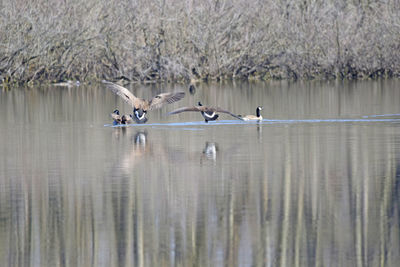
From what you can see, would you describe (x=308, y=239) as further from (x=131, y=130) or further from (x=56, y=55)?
(x=56, y=55)

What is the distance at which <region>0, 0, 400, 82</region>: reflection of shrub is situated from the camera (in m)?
42.5

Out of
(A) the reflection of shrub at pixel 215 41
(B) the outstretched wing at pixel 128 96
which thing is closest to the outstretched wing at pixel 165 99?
(B) the outstretched wing at pixel 128 96

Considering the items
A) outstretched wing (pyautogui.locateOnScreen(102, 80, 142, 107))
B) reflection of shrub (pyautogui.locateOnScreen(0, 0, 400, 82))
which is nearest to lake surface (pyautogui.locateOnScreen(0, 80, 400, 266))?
outstretched wing (pyautogui.locateOnScreen(102, 80, 142, 107))

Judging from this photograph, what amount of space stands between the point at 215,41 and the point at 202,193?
32366mm

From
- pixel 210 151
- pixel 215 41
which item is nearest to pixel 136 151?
pixel 210 151

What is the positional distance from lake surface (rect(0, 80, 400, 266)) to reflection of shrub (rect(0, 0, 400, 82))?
911 inches

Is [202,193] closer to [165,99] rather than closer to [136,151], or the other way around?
[136,151]

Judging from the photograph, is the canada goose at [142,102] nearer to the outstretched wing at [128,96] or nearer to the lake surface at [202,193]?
the outstretched wing at [128,96]

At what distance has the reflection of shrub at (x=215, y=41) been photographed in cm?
4253

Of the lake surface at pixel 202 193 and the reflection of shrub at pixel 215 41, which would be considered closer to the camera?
the lake surface at pixel 202 193

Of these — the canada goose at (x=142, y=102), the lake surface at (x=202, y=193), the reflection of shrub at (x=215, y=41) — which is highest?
the reflection of shrub at (x=215, y=41)

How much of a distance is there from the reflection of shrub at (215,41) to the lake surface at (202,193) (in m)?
23.1

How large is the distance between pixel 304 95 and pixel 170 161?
16483 mm

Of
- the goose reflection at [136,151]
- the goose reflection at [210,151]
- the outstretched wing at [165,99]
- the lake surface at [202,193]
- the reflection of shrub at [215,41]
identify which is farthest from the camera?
the reflection of shrub at [215,41]
